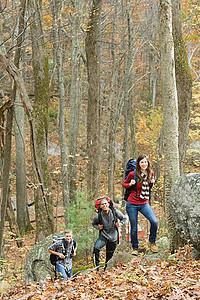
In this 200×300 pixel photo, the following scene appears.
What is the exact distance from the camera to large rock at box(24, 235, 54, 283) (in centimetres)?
658

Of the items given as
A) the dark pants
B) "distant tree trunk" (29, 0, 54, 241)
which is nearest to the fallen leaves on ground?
the dark pants

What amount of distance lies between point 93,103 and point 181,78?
258 centimetres

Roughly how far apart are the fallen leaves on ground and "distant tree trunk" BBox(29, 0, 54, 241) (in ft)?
8.18

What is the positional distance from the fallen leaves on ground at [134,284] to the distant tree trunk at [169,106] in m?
0.89

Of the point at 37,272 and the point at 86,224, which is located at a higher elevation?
the point at 86,224

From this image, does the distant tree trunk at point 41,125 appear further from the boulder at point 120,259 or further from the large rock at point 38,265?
the boulder at point 120,259

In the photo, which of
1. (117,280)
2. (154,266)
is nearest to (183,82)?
(154,266)

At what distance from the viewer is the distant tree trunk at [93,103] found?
8.13m

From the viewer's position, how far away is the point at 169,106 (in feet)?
18.0

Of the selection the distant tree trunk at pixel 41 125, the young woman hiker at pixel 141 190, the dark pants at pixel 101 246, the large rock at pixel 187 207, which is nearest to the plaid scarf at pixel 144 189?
the young woman hiker at pixel 141 190

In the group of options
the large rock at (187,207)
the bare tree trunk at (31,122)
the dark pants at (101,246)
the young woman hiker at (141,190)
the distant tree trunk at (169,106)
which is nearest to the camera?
the large rock at (187,207)

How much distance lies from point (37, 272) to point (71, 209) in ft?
6.03

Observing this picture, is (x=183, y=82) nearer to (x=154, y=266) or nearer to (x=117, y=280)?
(x=154, y=266)

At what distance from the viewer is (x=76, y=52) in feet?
39.8
